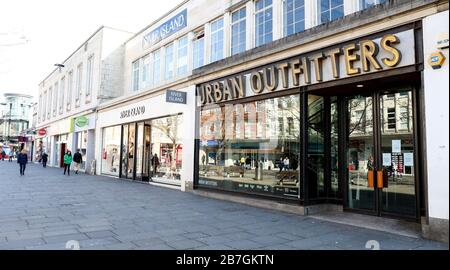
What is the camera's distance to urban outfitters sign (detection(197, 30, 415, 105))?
714 centimetres

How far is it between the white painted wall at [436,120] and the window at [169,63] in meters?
12.2

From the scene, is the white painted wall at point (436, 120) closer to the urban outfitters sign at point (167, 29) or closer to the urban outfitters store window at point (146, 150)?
the urban outfitters store window at point (146, 150)

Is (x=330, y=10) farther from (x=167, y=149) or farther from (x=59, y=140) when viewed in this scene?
(x=59, y=140)

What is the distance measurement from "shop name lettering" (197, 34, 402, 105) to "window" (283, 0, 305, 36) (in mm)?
1473

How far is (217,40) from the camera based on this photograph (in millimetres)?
13859

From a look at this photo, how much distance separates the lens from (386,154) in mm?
8266

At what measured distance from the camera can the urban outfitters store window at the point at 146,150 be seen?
15.5 m

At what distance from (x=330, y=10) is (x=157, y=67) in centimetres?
1072

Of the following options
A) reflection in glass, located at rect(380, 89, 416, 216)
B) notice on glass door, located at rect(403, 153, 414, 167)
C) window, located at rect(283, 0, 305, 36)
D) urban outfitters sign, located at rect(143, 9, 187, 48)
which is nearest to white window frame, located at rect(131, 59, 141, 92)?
urban outfitters sign, located at rect(143, 9, 187, 48)

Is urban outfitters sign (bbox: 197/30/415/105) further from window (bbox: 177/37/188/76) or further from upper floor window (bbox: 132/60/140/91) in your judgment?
upper floor window (bbox: 132/60/140/91)

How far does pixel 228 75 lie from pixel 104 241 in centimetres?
748

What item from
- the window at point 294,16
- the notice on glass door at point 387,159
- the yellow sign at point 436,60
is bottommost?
the notice on glass door at point 387,159

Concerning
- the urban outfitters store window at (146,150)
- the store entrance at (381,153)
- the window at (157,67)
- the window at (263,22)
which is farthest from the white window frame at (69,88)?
the store entrance at (381,153)

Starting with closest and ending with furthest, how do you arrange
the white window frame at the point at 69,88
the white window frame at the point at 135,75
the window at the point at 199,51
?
the window at the point at 199,51 < the white window frame at the point at 135,75 < the white window frame at the point at 69,88
